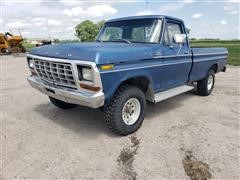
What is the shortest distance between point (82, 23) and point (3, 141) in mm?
59318

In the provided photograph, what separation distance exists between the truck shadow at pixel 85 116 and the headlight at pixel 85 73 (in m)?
1.17

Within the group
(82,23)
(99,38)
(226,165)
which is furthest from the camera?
(82,23)

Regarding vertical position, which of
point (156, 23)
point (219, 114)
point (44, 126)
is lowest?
point (219, 114)

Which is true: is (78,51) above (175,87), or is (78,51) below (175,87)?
above

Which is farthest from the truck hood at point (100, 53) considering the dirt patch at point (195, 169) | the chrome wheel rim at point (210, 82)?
the chrome wheel rim at point (210, 82)

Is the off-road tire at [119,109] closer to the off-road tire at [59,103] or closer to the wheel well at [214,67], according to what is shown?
the off-road tire at [59,103]

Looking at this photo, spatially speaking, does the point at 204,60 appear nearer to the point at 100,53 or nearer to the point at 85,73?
the point at 100,53

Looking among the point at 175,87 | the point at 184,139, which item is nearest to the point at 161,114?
the point at 175,87

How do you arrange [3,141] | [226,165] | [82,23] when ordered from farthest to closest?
[82,23], [3,141], [226,165]

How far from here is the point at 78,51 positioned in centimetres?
334

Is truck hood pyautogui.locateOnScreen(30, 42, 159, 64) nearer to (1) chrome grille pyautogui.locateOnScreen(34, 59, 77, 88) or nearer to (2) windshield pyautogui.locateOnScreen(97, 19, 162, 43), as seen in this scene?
(1) chrome grille pyautogui.locateOnScreen(34, 59, 77, 88)

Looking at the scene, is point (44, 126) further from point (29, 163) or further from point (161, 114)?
point (161, 114)

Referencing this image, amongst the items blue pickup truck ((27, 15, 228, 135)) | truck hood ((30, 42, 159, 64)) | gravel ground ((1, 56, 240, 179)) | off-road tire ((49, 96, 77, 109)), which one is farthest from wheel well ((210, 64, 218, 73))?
off-road tire ((49, 96, 77, 109))

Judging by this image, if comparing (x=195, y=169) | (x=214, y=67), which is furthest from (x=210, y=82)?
(x=195, y=169)
